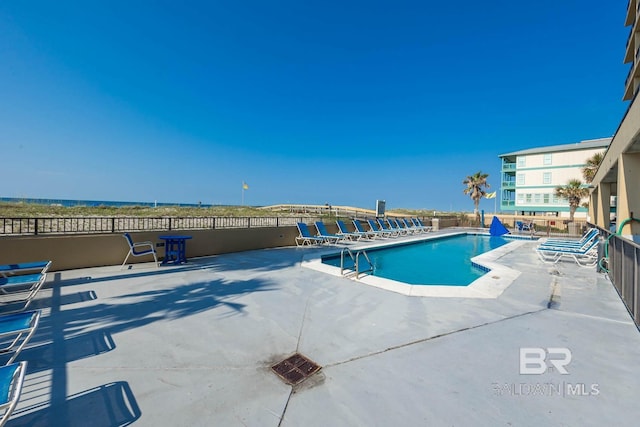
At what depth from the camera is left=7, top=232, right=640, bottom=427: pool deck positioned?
190 centimetres

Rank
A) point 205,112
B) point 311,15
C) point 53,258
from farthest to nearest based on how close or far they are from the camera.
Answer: point 205,112 < point 311,15 < point 53,258

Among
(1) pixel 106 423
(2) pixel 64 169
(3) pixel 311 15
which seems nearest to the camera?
(1) pixel 106 423

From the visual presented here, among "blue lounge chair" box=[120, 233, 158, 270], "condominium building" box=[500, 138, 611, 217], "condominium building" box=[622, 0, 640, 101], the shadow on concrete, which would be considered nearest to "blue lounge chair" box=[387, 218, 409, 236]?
the shadow on concrete

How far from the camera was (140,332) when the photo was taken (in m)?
3.12

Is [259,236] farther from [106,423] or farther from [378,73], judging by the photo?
[378,73]

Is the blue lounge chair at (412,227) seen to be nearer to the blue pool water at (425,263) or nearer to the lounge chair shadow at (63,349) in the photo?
the blue pool water at (425,263)

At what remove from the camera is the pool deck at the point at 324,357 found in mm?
1902

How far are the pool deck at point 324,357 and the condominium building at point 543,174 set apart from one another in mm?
34411

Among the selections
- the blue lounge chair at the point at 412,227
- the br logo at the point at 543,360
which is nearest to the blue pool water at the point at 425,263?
the blue lounge chair at the point at 412,227

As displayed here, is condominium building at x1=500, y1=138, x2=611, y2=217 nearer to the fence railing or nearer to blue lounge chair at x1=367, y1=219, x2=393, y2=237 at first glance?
blue lounge chair at x1=367, y1=219, x2=393, y2=237

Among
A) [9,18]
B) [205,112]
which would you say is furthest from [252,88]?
[9,18]

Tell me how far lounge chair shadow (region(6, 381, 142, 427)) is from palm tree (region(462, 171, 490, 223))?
2873 cm

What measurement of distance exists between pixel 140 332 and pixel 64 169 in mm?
41039

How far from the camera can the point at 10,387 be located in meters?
1.51
